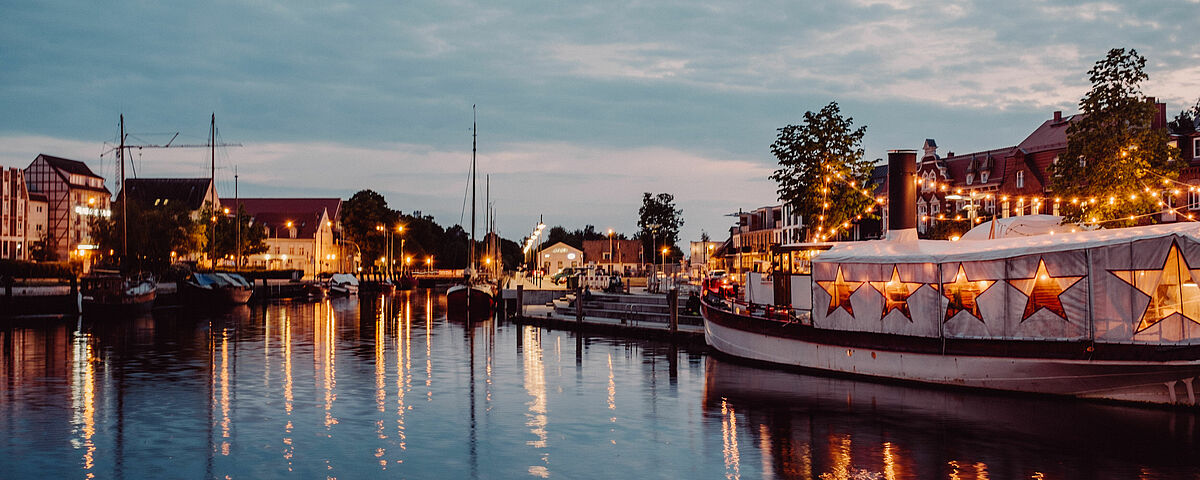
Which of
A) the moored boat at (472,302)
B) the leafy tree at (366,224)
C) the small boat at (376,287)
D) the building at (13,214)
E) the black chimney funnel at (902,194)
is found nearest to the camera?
the black chimney funnel at (902,194)

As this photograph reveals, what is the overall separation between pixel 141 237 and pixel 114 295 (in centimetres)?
2421

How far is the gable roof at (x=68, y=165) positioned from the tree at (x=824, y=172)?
112985mm

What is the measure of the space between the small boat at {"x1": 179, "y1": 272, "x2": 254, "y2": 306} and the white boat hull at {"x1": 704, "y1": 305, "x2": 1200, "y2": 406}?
188 feet

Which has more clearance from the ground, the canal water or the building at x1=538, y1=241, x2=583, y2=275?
the building at x1=538, y1=241, x2=583, y2=275

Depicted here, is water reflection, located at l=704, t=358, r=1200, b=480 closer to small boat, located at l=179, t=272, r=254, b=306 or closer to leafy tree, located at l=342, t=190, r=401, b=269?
small boat, located at l=179, t=272, r=254, b=306

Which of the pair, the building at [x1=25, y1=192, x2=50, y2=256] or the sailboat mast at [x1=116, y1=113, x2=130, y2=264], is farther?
the building at [x1=25, y1=192, x2=50, y2=256]

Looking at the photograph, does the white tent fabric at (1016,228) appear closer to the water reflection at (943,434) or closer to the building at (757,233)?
the water reflection at (943,434)

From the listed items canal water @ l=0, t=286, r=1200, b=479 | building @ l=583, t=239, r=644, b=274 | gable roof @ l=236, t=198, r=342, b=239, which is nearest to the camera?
canal water @ l=0, t=286, r=1200, b=479

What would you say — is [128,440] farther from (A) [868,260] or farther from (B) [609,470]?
(A) [868,260]

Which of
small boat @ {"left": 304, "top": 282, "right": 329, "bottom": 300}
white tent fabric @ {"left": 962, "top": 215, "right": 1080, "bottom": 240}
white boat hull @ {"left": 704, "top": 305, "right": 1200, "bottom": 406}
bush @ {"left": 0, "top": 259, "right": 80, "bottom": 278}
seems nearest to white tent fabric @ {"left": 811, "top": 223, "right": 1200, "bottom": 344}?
white boat hull @ {"left": 704, "top": 305, "right": 1200, "bottom": 406}

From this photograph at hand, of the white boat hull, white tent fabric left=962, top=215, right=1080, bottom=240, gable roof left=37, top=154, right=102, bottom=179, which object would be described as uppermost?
gable roof left=37, top=154, right=102, bottom=179

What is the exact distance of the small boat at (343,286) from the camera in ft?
363

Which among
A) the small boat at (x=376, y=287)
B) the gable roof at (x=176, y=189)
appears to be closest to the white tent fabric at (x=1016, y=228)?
the small boat at (x=376, y=287)

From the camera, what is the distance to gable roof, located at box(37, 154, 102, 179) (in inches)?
5123
